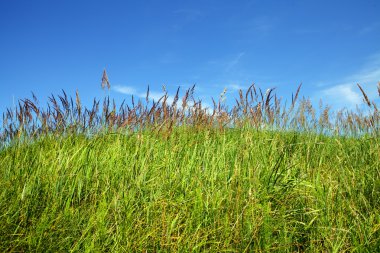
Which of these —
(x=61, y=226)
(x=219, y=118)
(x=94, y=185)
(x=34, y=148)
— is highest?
(x=219, y=118)

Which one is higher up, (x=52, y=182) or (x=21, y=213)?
(x=52, y=182)

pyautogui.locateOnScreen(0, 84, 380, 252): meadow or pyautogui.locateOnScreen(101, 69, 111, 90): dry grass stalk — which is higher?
pyautogui.locateOnScreen(101, 69, 111, 90): dry grass stalk

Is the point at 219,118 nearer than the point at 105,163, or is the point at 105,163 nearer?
the point at 105,163

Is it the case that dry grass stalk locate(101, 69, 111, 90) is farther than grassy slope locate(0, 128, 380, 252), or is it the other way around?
dry grass stalk locate(101, 69, 111, 90)

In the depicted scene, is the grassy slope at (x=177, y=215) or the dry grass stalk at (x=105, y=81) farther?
the dry grass stalk at (x=105, y=81)

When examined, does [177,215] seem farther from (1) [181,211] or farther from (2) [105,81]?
(2) [105,81]

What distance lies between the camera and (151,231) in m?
1.97

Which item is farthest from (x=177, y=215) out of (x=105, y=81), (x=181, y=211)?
(x=105, y=81)

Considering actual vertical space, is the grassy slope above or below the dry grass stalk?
below

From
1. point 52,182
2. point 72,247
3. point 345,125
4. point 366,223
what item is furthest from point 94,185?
point 345,125

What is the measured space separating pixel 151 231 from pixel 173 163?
1037mm

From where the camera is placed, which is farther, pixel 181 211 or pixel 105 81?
pixel 105 81

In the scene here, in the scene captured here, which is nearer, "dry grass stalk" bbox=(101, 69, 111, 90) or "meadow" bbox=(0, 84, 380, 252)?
"meadow" bbox=(0, 84, 380, 252)

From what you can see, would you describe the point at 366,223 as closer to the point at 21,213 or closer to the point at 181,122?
the point at 21,213
